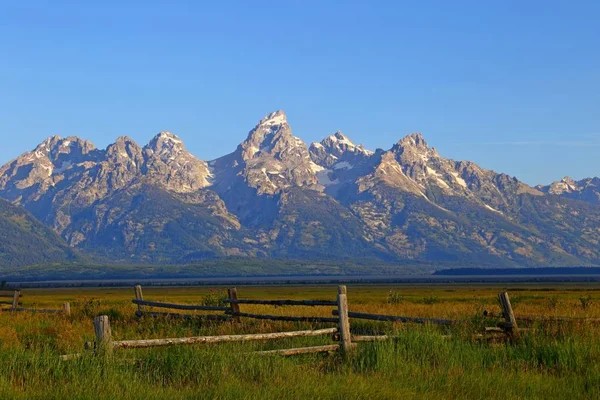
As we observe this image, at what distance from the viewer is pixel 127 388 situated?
14.9 metres

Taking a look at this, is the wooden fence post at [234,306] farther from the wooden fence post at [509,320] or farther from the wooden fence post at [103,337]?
the wooden fence post at [103,337]

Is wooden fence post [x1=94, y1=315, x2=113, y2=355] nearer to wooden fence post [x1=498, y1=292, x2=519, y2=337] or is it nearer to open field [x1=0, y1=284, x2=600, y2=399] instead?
open field [x1=0, y1=284, x2=600, y2=399]

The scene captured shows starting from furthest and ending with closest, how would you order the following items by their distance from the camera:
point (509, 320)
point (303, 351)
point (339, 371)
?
1. point (509, 320)
2. point (303, 351)
3. point (339, 371)

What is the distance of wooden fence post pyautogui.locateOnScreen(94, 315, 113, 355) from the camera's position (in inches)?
654

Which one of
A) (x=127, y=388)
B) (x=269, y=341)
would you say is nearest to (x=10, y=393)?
(x=127, y=388)

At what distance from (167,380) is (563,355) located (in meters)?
8.59

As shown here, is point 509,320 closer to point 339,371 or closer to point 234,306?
point 339,371

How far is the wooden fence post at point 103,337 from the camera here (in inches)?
654

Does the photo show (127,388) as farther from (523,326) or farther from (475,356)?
(523,326)

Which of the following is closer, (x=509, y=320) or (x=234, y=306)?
(x=509, y=320)

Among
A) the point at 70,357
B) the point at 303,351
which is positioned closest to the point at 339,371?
the point at 303,351

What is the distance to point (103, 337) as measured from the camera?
54.8ft

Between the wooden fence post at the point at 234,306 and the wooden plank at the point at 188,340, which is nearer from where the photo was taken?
A: the wooden plank at the point at 188,340

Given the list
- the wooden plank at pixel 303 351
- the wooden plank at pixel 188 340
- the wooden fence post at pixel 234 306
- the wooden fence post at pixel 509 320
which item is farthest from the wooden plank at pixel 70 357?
the wooden fence post at pixel 234 306
